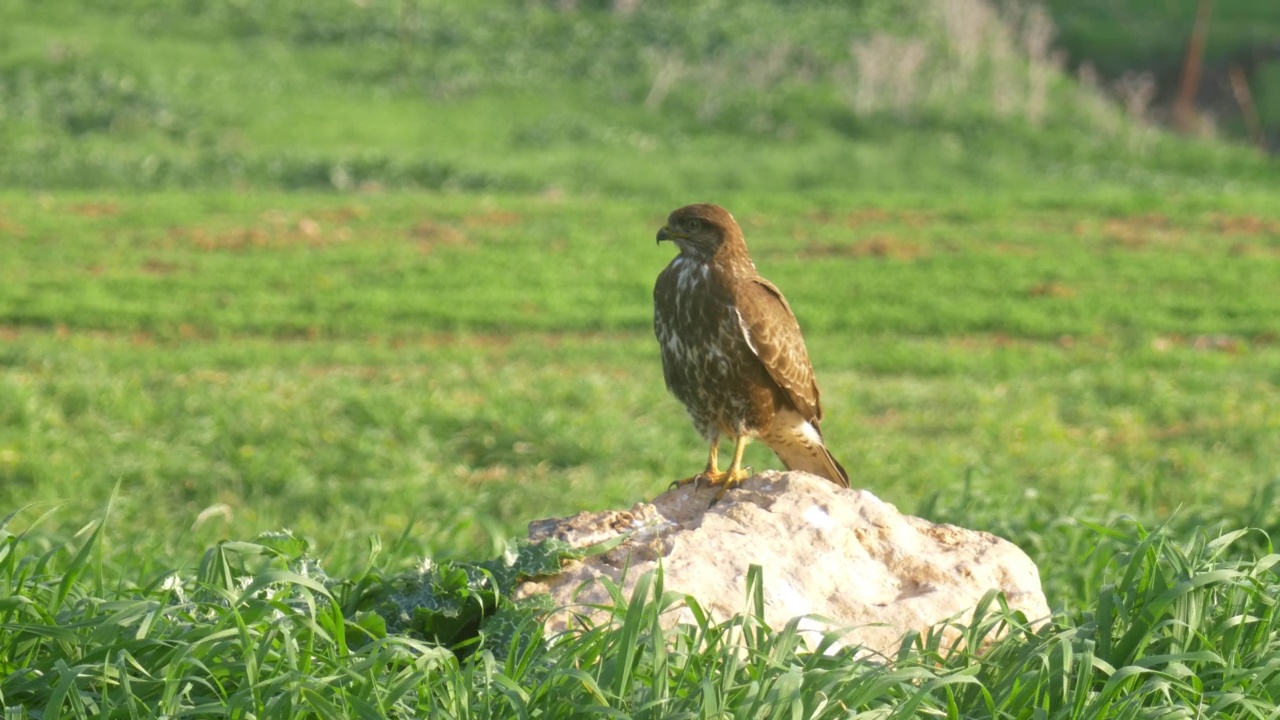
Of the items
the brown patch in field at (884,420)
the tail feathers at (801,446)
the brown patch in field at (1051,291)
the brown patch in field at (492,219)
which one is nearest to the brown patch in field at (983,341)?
the brown patch in field at (1051,291)

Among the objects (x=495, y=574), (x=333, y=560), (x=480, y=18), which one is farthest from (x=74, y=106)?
(x=495, y=574)

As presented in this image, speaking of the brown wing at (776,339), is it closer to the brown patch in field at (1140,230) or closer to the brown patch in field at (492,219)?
the brown patch in field at (492,219)

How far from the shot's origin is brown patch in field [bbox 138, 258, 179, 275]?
12305 mm

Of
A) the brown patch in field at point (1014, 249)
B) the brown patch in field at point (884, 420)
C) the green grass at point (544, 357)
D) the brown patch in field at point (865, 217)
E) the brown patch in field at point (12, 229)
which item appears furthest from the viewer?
the brown patch in field at point (865, 217)

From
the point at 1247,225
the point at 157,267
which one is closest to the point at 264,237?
the point at 157,267

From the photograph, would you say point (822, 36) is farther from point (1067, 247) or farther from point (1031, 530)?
point (1031, 530)

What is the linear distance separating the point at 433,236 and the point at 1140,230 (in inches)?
290

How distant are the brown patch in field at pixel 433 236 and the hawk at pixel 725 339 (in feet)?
29.2

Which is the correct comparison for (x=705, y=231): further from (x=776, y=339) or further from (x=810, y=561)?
(x=810, y=561)

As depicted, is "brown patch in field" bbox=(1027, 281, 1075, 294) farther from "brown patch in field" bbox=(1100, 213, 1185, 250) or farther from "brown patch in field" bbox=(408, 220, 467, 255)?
"brown patch in field" bbox=(408, 220, 467, 255)

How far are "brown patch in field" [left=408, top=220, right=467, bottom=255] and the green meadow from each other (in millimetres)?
135

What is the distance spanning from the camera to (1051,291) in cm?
1227

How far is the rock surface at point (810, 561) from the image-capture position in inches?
148

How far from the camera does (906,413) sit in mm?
9117
